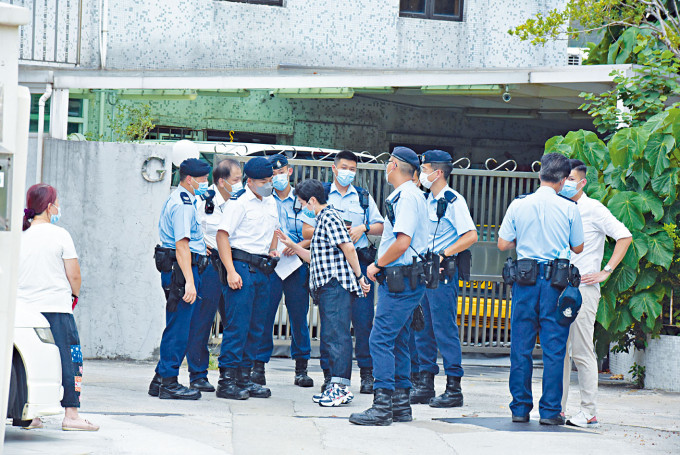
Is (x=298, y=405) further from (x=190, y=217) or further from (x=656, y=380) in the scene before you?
(x=656, y=380)

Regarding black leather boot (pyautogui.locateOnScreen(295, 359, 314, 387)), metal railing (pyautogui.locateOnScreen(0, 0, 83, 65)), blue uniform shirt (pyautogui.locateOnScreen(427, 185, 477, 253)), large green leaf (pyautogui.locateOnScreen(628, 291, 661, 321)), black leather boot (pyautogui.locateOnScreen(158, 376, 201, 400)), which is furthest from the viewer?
metal railing (pyautogui.locateOnScreen(0, 0, 83, 65))

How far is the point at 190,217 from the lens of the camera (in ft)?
27.1

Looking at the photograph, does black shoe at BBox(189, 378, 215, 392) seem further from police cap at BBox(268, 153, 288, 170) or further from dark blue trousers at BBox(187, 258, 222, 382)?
police cap at BBox(268, 153, 288, 170)

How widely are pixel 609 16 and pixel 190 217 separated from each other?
599 centimetres

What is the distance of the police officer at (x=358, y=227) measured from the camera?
8906 millimetres

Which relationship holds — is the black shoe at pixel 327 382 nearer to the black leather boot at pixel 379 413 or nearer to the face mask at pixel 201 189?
the black leather boot at pixel 379 413

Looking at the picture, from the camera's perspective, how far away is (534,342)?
7633 mm

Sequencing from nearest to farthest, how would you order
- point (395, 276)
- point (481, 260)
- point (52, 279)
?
point (52, 279) < point (395, 276) < point (481, 260)

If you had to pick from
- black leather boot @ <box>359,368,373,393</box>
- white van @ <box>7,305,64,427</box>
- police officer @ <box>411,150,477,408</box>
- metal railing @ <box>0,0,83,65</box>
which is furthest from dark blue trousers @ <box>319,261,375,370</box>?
metal railing @ <box>0,0,83,65</box>

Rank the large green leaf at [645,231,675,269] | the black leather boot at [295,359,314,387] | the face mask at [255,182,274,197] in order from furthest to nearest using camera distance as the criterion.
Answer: the large green leaf at [645,231,675,269] → the black leather boot at [295,359,314,387] → the face mask at [255,182,274,197]

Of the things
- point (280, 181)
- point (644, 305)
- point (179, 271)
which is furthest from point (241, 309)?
point (644, 305)

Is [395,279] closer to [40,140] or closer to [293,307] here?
[293,307]

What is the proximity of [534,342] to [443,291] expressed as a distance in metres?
1.15

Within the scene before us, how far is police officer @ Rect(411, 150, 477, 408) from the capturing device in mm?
8586
